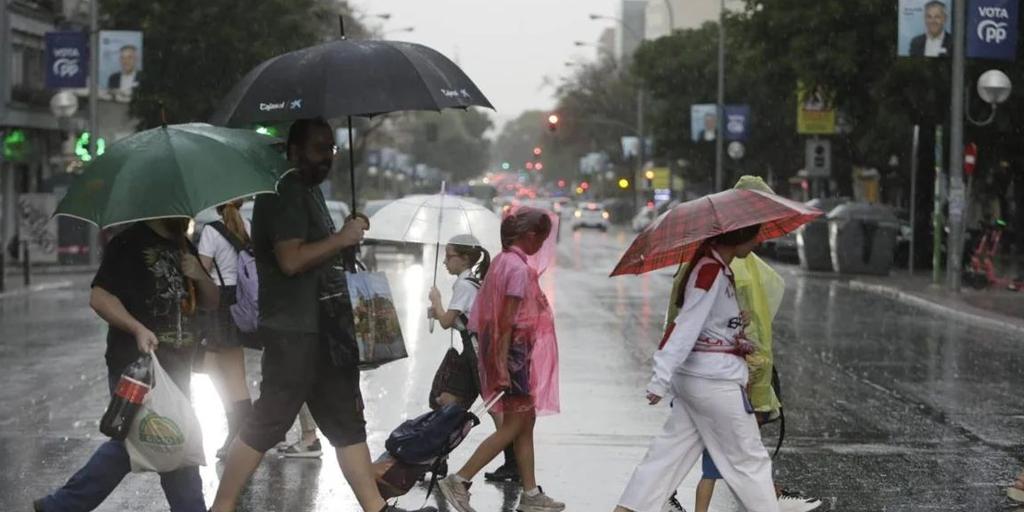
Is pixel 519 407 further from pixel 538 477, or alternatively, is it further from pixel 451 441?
pixel 538 477

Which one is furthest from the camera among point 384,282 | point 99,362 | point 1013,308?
point 1013,308

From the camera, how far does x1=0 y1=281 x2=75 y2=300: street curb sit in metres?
27.4

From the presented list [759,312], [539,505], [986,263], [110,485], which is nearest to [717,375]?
[759,312]

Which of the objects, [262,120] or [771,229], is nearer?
[262,120]

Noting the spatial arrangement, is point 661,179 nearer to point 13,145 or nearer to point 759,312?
point 13,145

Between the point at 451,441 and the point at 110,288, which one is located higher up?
the point at 110,288

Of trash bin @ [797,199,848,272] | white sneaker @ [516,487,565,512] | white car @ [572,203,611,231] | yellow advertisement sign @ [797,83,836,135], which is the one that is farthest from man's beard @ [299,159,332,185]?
white car @ [572,203,611,231]

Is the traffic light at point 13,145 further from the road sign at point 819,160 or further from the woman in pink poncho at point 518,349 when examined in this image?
the woman in pink poncho at point 518,349

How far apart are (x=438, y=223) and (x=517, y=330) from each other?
1.41 meters

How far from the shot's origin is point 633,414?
1238 centimetres

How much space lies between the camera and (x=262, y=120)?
7051 mm

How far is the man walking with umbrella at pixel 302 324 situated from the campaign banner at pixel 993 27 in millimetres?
22656

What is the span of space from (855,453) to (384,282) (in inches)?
172

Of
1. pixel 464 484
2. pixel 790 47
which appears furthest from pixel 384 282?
pixel 790 47
